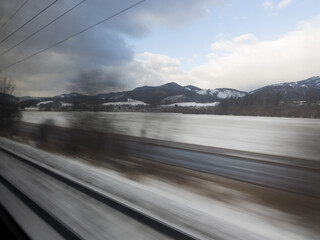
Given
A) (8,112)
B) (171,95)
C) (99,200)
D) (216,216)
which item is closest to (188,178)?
(216,216)

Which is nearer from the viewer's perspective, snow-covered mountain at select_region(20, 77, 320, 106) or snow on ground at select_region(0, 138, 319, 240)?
snow on ground at select_region(0, 138, 319, 240)

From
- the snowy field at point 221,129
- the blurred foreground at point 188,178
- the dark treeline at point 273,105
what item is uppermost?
the dark treeline at point 273,105

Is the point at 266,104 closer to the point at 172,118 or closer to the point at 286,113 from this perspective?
the point at 286,113

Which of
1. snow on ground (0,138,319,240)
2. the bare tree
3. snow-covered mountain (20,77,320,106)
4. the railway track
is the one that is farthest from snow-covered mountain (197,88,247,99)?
the bare tree

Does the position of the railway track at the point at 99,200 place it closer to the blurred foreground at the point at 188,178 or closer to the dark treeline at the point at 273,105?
the blurred foreground at the point at 188,178

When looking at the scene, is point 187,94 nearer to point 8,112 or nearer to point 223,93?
point 223,93

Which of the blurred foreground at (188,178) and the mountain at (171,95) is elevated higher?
the mountain at (171,95)

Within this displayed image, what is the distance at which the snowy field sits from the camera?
1290 cm

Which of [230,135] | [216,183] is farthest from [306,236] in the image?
[230,135]

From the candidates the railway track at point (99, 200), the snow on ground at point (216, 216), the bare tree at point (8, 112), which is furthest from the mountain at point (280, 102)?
the bare tree at point (8, 112)

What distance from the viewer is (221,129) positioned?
57.7 ft

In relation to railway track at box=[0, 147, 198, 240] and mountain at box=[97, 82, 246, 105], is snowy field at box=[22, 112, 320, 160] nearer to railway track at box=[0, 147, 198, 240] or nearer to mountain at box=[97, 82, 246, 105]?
mountain at box=[97, 82, 246, 105]

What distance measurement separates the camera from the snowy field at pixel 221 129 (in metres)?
12.9

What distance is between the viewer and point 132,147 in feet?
58.7
